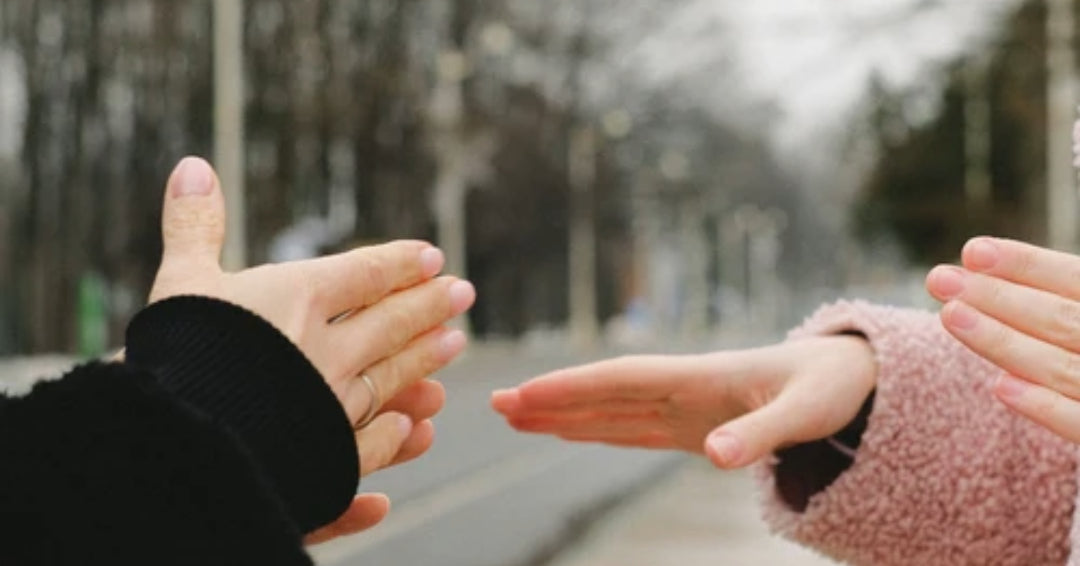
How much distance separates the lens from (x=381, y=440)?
61.3 inches

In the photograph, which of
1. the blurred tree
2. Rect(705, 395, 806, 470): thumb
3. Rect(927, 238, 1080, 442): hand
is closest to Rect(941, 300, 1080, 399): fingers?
Rect(927, 238, 1080, 442): hand

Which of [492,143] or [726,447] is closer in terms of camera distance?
[726,447]

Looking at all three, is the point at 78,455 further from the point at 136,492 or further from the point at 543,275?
the point at 543,275

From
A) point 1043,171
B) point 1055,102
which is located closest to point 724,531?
point 1055,102

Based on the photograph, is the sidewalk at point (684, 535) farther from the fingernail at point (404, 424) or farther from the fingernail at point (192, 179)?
the fingernail at point (192, 179)

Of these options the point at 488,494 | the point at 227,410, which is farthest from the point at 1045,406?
the point at 488,494

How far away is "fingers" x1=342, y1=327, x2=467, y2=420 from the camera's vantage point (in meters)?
1.50

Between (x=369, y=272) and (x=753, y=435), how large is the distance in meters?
0.37

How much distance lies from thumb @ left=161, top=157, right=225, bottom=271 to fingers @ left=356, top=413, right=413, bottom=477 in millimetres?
198

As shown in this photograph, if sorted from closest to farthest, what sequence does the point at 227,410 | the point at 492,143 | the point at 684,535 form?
the point at 227,410 < the point at 684,535 < the point at 492,143

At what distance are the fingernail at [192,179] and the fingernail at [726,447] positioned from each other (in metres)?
0.48

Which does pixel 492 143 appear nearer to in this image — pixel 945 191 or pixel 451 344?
pixel 945 191

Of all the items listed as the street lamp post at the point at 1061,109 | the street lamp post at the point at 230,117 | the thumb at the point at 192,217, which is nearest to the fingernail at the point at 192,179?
the thumb at the point at 192,217

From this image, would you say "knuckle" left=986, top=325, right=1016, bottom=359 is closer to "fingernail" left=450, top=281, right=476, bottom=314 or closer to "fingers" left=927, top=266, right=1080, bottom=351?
"fingers" left=927, top=266, right=1080, bottom=351
